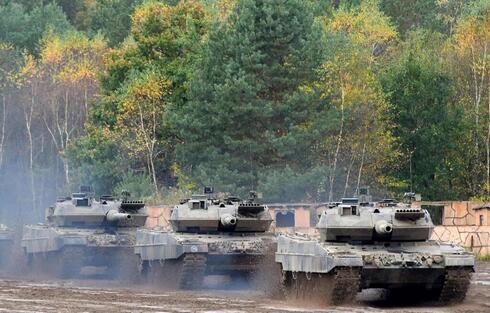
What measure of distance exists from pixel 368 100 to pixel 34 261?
23.8 m

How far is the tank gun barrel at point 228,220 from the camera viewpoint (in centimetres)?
2948

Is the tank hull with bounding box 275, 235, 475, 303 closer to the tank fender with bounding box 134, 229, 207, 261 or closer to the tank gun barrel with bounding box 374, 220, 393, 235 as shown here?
the tank gun barrel with bounding box 374, 220, 393, 235

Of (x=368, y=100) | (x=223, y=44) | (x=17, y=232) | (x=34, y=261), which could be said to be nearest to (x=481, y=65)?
(x=368, y=100)

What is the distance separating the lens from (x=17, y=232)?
41719mm

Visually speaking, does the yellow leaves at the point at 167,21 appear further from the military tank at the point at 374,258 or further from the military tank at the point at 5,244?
the military tank at the point at 374,258

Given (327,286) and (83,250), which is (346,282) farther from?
(83,250)

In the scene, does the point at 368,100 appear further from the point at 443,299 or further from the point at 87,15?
the point at 87,15

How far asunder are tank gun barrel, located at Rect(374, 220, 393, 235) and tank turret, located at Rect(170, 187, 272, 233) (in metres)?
5.86

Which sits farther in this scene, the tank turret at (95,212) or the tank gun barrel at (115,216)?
the tank turret at (95,212)

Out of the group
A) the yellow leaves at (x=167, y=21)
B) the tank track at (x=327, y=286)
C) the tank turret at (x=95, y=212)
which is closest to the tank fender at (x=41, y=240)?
the tank turret at (x=95, y=212)

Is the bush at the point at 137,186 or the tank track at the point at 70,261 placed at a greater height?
the bush at the point at 137,186

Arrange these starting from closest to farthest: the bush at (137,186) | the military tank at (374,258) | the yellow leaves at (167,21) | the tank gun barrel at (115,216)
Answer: the military tank at (374,258), the tank gun barrel at (115,216), the bush at (137,186), the yellow leaves at (167,21)

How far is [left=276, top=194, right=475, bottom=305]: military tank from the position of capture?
23734 mm

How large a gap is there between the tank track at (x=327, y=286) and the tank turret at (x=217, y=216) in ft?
13.8
